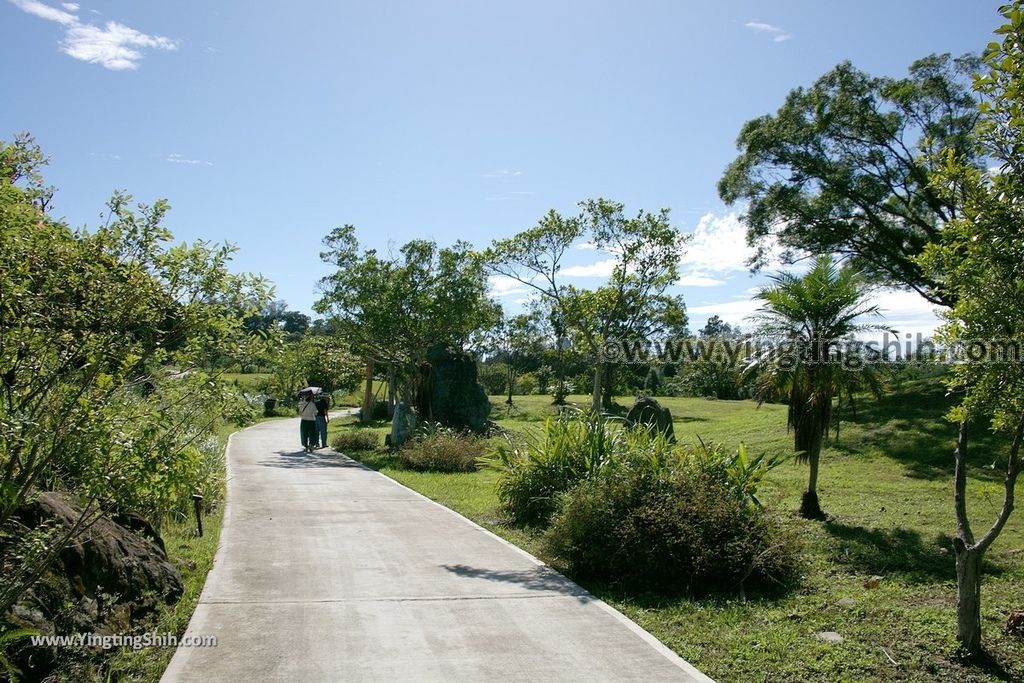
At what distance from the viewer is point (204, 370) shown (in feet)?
Result: 17.7

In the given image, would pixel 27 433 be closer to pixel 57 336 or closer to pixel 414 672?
pixel 57 336

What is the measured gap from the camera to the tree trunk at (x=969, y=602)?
6.08m

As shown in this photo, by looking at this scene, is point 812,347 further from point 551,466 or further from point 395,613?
point 395,613

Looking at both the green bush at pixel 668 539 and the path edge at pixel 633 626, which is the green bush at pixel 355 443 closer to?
the path edge at pixel 633 626

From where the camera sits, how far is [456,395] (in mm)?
24031

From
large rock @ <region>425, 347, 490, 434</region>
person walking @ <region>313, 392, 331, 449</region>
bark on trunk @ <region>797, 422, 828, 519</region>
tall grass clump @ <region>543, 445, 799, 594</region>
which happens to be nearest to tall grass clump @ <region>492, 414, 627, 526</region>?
tall grass clump @ <region>543, 445, 799, 594</region>

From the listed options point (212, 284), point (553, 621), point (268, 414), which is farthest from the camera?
point (268, 414)

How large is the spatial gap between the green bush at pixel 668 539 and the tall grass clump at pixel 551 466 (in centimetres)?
196

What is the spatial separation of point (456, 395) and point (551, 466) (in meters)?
13.0

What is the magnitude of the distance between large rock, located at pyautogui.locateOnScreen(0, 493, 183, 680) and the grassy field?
4.07 metres

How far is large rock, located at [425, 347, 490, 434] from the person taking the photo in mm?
23812

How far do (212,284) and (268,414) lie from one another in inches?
1491

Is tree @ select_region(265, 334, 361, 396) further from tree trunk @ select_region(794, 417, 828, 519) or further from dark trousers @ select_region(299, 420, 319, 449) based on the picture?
tree trunk @ select_region(794, 417, 828, 519)

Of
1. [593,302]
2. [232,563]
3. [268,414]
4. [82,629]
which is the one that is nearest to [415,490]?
[232,563]
